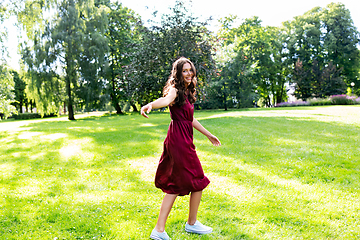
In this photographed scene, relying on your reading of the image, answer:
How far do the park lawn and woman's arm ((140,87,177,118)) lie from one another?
69.4 inches

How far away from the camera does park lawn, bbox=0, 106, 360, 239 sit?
3.36 metres

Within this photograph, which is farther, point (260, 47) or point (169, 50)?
point (260, 47)

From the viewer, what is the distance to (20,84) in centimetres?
4756

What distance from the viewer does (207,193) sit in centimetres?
461

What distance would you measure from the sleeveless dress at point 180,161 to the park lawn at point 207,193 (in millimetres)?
810

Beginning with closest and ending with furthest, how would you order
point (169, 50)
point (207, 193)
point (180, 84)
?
point (180, 84) → point (207, 193) → point (169, 50)

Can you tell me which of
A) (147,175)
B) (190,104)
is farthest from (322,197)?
(147,175)

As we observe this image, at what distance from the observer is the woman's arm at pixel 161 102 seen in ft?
8.34

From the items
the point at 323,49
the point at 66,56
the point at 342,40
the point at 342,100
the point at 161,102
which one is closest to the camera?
the point at 161,102

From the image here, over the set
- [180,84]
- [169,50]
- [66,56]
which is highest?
[66,56]

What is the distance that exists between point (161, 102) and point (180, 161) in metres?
0.74

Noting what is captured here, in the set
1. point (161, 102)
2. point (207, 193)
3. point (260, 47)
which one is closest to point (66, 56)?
point (207, 193)

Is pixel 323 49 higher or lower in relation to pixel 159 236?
higher

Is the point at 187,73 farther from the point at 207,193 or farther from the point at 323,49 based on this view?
the point at 323,49
